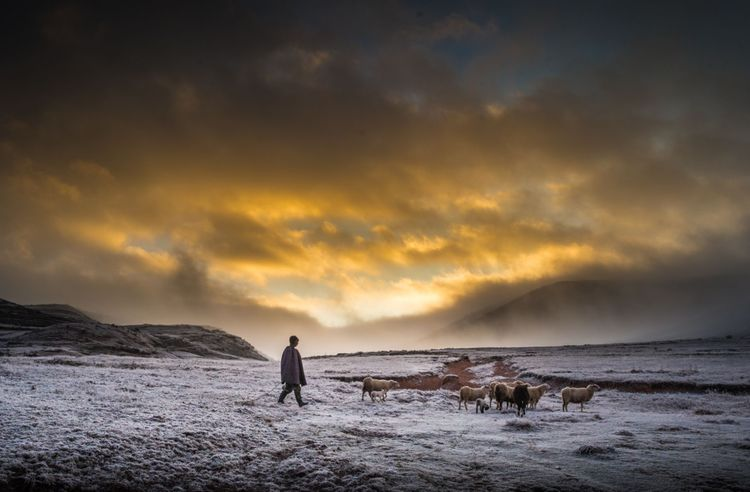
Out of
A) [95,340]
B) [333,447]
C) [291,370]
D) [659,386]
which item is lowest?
[659,386]

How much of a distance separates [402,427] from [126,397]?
13.1 metres

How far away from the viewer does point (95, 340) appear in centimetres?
7325

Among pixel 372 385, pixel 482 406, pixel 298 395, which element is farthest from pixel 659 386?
pixel 298 395

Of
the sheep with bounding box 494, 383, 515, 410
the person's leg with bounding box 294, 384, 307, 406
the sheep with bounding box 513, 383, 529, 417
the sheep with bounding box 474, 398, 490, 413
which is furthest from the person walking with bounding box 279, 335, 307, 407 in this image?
the sheep with bounding box 513, 383, 529, 417

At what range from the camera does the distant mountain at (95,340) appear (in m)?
66.4

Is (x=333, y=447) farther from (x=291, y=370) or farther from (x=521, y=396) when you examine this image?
(x=521, y=396)

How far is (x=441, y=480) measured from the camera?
406 inches

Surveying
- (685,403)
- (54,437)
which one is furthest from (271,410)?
(685,403)

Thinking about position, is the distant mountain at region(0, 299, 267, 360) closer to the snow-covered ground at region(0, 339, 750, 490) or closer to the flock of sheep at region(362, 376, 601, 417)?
the snow-covered ground at region(0, 339, 750, 490)

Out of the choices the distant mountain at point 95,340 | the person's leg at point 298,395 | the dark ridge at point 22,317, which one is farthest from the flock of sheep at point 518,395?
the dark ridge at point 22,317

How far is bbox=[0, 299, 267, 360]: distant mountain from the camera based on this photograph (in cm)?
6638

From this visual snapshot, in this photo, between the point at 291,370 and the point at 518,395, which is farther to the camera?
the point at 291,370

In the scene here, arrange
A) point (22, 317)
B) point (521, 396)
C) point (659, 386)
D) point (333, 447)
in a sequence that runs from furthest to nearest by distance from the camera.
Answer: point (22, 317) → point (659, 386) → point (521, 396) → point (333, 447)

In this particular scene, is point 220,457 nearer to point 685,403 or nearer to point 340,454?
point 340,454
